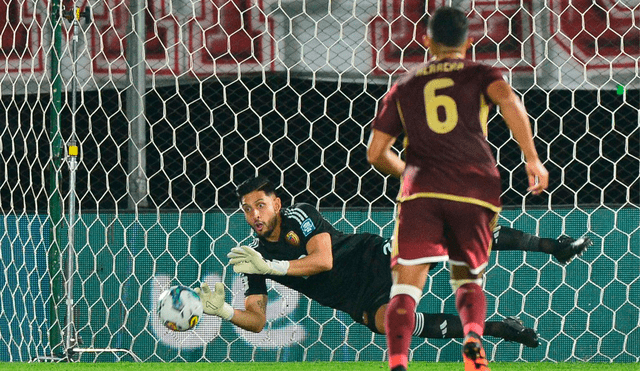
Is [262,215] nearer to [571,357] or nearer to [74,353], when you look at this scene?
[74,353]

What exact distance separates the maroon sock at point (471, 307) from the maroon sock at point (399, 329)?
0.72 feet

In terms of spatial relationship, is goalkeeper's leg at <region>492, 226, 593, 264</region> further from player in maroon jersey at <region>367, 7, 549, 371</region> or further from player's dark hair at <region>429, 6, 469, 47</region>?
player's dark hair at <region>429, 6, 469, 47</region>

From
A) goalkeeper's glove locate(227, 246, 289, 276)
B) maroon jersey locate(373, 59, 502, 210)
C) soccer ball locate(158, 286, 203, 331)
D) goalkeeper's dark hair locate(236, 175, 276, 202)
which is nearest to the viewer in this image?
maroon jersey locate(373, 59, 502, 210)

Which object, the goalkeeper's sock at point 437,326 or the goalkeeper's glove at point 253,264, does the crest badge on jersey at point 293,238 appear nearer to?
the goalkeeper's glove at point 253,264

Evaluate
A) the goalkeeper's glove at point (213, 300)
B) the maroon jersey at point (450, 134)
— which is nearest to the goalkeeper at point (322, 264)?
the goalkeeper's glove at point (213, 300)

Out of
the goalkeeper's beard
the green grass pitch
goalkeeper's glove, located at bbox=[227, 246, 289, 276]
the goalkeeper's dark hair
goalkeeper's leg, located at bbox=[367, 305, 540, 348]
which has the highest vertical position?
the goalkeeper's dark hair

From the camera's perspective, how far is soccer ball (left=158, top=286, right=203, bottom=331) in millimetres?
4062

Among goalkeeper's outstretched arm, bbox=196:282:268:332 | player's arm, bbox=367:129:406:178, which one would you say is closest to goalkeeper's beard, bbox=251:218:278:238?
goalkeeper's outstretched arm, bbox=196:282:268:332

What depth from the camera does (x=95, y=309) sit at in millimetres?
5133

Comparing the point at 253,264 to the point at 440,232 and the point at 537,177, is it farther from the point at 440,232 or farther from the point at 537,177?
the point at 537,177

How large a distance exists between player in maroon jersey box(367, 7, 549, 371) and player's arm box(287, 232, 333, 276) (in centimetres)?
134

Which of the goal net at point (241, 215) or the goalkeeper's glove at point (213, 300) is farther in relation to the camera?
the goal net at point (241, 215)

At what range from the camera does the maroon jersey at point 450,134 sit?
2975 millimetres

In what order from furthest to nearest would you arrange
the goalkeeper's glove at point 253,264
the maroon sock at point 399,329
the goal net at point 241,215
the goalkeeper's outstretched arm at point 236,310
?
the goal net at point 241,215
the goalkeeper's outstretched arm at point 236,310
the goalkeeper's glove at point 253,264
the maroon sock at point 399,329
